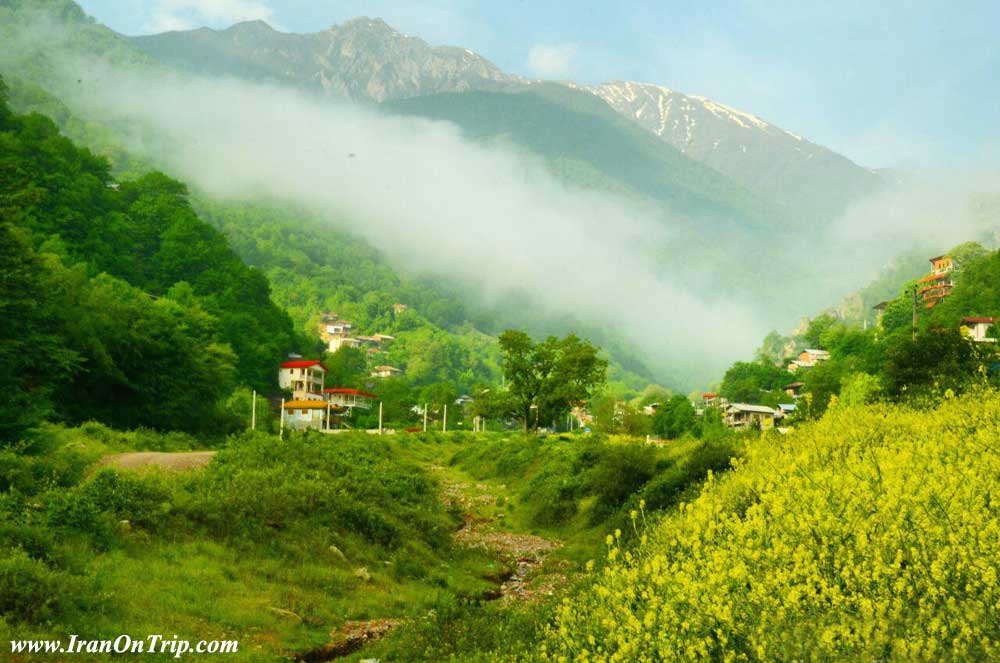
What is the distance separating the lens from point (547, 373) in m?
68.5

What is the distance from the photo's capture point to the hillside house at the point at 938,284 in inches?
5300

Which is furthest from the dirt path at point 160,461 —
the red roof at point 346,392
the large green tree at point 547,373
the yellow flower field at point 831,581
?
the red roof at point 346,392

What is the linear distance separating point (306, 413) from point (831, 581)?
82.0 metres

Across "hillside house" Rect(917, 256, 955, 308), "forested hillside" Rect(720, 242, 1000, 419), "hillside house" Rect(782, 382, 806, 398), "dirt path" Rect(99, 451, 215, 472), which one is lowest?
"dirt path" Rect(99, 451, 215, 472)

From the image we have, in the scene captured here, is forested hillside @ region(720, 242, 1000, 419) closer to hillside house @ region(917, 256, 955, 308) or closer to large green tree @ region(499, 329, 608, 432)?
hillside house @ region(917, 256, 955, 308)

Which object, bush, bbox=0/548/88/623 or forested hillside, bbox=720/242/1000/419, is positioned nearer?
bush, bbox=0/548/88/623

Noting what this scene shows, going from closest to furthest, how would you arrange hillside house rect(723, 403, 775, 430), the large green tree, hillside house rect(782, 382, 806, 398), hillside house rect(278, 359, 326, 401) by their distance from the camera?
the large green tree < hillside house rect(278, 359, 326, 401) < hillside house rect(723, 403, 775, 430) < hillside house rect(782, 382, 806, 398)

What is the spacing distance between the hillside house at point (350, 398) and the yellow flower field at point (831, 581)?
9119cm

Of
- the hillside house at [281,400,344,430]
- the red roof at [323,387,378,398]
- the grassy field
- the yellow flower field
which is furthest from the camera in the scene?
the red roof at [323,387,378,398]

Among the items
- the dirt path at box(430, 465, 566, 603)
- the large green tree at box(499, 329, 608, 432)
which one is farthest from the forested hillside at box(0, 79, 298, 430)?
the large green tree at box(499, 329, 608, 432)

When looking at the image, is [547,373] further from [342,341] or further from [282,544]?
[342,341]

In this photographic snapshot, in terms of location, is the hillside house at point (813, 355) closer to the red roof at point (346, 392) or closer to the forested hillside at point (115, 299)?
the red roof at point (346, 392)

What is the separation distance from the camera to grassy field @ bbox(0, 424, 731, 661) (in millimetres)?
11883

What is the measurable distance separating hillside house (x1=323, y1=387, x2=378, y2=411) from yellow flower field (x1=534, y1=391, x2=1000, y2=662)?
9119 cm
